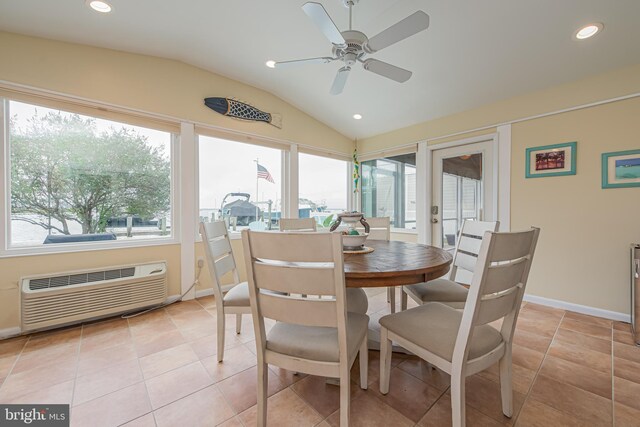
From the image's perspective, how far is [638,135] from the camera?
2326 millimetres

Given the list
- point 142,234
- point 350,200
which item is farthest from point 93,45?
point 350,200

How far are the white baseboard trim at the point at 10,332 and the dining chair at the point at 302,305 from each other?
242cm

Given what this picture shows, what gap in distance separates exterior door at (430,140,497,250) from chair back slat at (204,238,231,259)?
299 cm

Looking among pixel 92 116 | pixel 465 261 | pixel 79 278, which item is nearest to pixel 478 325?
pixel 465 261

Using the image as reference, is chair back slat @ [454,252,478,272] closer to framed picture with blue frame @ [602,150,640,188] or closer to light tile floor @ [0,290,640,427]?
light tile floor @ [0,290,640,427]

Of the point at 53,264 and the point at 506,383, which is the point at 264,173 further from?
the point at 506,383

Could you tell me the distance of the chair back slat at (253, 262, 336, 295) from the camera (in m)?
1.00

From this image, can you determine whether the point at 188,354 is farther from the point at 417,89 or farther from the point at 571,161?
the point at 571,161

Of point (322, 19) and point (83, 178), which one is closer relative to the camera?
point (322, 19)

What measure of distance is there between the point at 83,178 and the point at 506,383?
3.63 metres

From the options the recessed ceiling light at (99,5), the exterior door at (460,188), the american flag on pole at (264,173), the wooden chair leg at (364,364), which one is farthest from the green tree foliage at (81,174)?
the exterior door at (460,188)

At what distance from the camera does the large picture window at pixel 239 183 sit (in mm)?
3232

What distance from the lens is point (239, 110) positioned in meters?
3.29

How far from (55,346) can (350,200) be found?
417 cm
